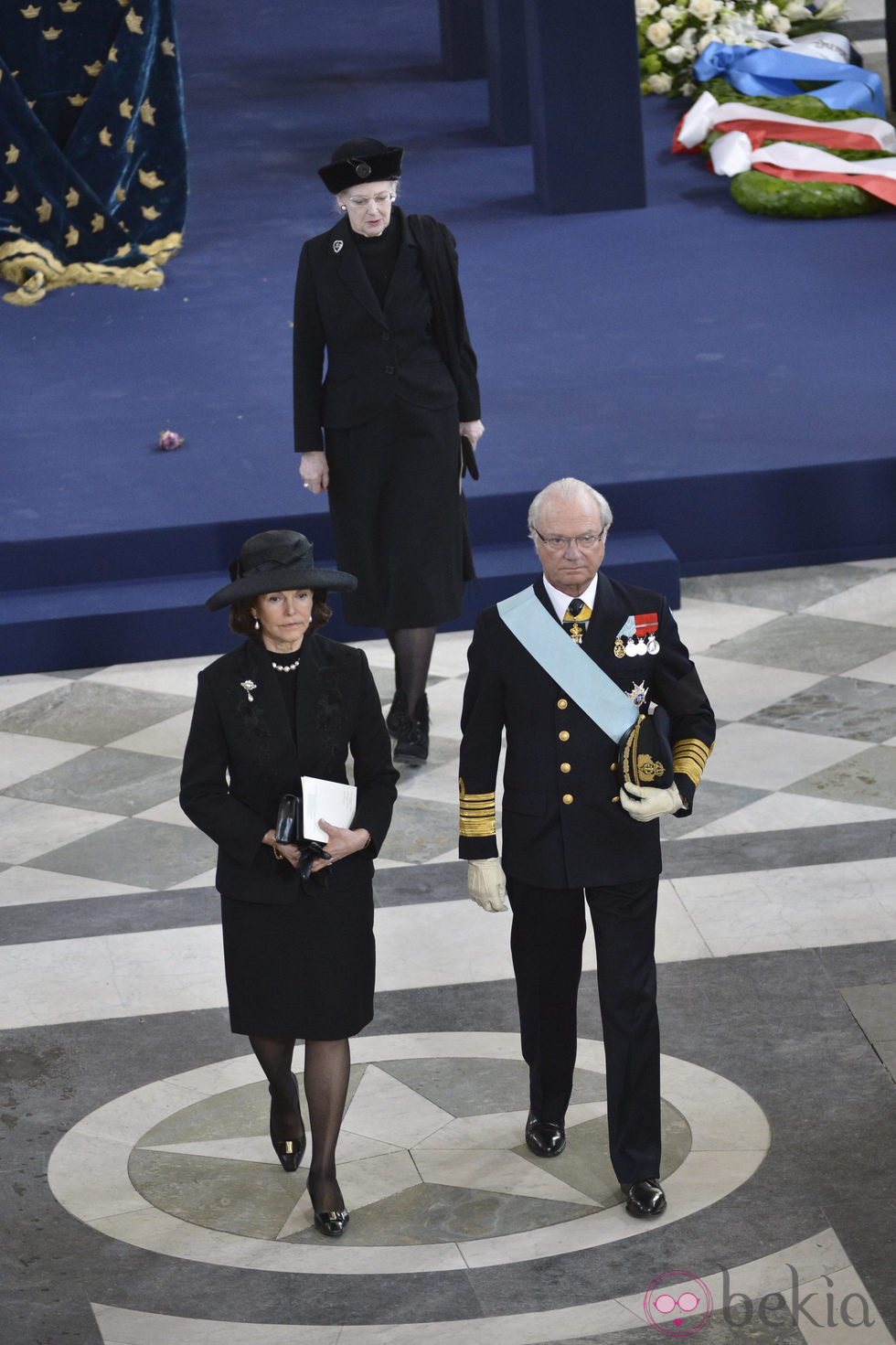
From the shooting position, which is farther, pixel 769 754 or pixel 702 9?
pixel 702 9

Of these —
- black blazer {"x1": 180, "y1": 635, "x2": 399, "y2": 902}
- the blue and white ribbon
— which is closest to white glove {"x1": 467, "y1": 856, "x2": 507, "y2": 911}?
black blazer {"x1": 180, "y1": 635, "x2": 399, "y2": 902}

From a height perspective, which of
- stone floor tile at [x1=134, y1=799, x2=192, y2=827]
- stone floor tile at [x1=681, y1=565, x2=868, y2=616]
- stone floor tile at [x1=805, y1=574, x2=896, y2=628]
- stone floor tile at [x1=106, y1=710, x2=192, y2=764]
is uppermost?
stone floor tile at [x1=134, y1=799, x2=192, y2=827]

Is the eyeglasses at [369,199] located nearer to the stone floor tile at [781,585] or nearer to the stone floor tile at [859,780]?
the stone floor tile at [859,780]

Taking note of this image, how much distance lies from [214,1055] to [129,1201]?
64 centimetres

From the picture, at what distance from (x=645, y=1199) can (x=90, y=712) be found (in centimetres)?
361

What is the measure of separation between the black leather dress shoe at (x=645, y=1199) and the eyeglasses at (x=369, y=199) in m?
2.99

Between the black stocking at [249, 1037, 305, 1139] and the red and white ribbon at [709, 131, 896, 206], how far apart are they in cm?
810

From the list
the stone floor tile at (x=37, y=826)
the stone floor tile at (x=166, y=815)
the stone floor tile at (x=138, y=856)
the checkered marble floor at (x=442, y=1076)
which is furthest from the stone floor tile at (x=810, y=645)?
the stone floor tile at (x=37, y=826)

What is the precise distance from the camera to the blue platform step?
7441 mm

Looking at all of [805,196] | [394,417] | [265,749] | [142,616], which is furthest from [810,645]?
[805,196]

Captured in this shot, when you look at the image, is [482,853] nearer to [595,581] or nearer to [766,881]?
[595,581]

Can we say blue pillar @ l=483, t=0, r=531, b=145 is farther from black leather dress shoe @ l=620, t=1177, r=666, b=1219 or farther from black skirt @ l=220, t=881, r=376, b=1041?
black leather dress shoe @ l=620, t=1177, r=666, b=1219

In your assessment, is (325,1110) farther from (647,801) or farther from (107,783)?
(107,783)

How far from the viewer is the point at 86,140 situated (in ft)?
34.3
